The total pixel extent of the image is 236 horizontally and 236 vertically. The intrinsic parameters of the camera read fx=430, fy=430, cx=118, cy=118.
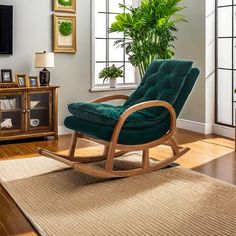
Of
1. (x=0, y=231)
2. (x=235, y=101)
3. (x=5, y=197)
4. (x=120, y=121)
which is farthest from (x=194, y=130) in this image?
(x=0, y=231)

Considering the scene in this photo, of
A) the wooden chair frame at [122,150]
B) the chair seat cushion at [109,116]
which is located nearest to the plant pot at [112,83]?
the wooden chair frame at [122,150]

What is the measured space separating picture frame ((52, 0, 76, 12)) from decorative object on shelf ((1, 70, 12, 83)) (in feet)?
3.28

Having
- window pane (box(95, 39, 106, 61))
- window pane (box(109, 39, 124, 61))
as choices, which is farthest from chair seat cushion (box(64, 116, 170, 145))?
window pane (box(109, 39, 124, 61))

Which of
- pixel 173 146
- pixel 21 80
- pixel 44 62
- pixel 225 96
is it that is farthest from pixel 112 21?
pixel 173 146

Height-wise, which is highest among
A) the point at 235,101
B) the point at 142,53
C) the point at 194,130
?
the point at 142,53

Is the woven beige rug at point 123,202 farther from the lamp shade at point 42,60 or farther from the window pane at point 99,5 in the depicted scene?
the window pane at point 99,5

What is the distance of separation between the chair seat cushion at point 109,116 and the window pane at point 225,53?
2044mm

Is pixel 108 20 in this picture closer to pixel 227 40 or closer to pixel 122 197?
pixel 227 40

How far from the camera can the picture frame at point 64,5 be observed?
17.5ft

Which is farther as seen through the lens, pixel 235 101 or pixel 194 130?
pixel 194 130

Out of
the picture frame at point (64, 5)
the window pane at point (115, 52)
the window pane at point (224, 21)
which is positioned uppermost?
the picture frame at point (64, 5)

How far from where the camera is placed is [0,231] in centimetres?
245

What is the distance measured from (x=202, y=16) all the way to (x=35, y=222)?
3.69 meters

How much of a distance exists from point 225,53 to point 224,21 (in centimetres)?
39
